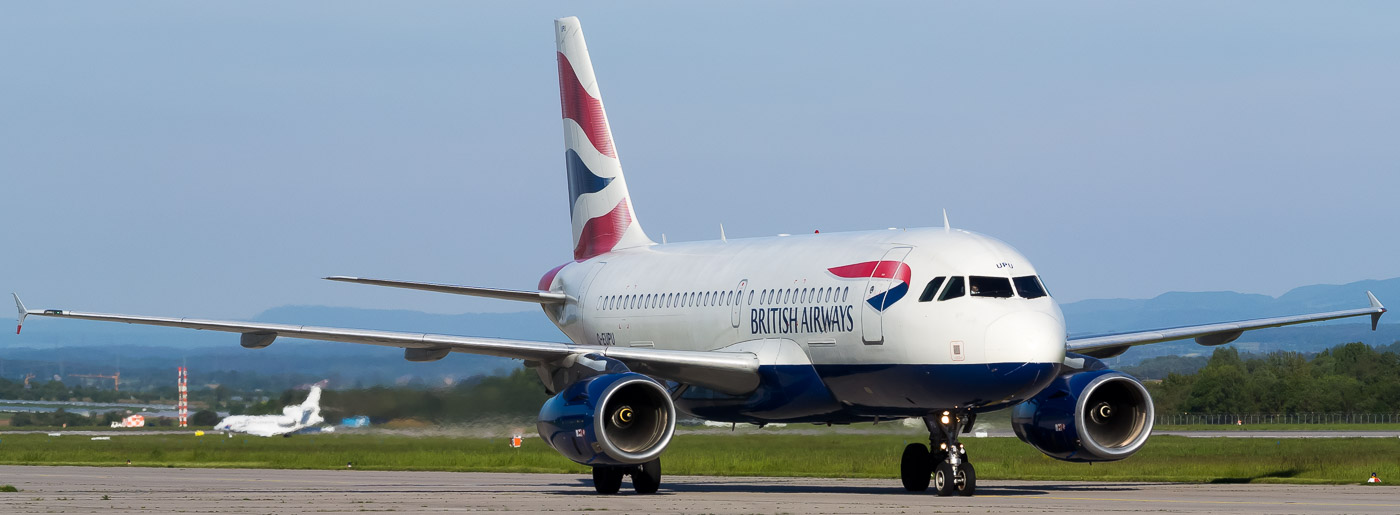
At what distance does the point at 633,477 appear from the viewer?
25.6 m

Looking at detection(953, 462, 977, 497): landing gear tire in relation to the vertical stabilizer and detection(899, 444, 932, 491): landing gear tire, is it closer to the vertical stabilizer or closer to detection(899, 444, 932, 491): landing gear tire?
detection(899, 444, 932, 491): landing gear tire

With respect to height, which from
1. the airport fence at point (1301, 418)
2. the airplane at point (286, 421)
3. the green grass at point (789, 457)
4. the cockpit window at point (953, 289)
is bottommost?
the airport fence at point (1301, 418)

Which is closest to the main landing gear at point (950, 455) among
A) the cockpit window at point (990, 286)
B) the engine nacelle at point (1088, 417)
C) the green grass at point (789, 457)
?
the engine nacelle at point (1088, 417)

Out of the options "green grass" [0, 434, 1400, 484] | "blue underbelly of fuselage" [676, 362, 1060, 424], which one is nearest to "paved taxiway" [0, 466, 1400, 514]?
"blue underbelly of fuselage" [676, 362, 1060, 424]

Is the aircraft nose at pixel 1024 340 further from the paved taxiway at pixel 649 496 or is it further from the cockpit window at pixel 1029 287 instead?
the paved taxiway at pixel 649 496

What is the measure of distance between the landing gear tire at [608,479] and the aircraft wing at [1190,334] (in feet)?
22.1

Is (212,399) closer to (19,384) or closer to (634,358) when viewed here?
(19,384)

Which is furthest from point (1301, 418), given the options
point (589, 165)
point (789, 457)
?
point (589, 165)

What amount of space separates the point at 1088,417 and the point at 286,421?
24100 millimetres

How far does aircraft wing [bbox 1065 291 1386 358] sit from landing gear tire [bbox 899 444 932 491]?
8.57 ft

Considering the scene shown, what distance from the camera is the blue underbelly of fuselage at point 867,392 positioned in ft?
73.2

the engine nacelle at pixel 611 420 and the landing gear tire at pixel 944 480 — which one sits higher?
the engine nacelle at pixel 611 420

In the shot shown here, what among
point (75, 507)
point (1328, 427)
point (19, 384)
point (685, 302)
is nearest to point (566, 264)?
point (685, 302)

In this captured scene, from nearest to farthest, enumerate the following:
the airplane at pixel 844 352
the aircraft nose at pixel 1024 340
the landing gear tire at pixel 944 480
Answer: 1. the aircraft nose at pixel 1024 340
2. the airplane at pixel 844 352
3. the landing gear tire at pixel 944 480
